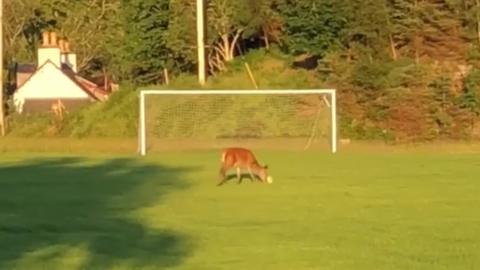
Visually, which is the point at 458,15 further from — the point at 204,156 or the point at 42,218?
the point at 42,218

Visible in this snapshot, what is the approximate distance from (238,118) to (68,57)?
2987 centimetres

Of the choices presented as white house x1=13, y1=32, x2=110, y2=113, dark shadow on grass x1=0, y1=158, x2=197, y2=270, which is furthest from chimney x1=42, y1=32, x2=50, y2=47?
dark shadow on grass x1=0, y1=158, x2=197, y2=270

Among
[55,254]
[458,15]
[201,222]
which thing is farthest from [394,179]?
[458,15]

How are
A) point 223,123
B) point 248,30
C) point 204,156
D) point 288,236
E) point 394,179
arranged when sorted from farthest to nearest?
point 248,30 < point 223,123 < point 204,156 < point 394,179 < point 288,236

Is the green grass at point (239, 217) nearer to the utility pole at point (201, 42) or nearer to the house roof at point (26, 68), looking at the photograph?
the utility pole at point (201, 42)

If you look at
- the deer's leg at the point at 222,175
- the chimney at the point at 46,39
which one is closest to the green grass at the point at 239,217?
the deer's leg at the point at 222,175

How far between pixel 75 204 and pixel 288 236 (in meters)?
6.22

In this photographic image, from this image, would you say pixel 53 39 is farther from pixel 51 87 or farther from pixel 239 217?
pixel 239 217

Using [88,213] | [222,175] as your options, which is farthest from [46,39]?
[88,213]

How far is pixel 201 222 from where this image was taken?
19094mm

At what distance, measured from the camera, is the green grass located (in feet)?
47.9

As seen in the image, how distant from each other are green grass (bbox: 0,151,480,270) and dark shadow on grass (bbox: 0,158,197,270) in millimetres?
22

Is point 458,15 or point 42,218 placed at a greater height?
point 458,15

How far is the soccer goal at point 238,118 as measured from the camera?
43.2m
